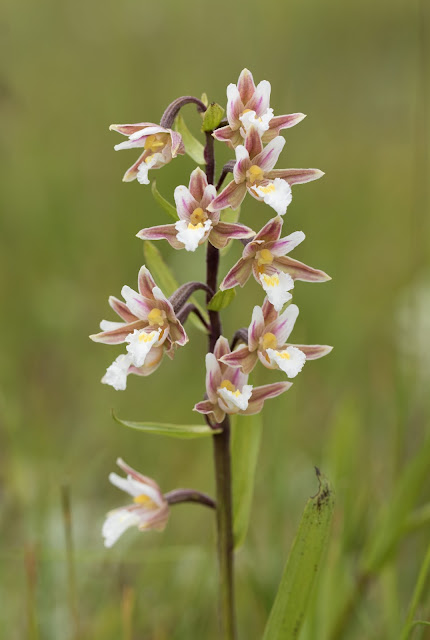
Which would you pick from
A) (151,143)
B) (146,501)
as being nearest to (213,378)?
(146,501)

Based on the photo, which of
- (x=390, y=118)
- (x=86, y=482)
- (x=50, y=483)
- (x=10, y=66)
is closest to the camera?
Result: (x=50, y=483)

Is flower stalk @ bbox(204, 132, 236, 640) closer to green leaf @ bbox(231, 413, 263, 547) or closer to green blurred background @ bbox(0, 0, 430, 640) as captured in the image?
green leaf @ bbox(231, 413, 263, 547)

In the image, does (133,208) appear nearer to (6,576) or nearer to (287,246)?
(6,576)

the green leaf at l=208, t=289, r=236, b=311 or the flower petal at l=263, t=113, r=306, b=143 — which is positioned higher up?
the flower petal at l=263, t=113, r=306, b=143

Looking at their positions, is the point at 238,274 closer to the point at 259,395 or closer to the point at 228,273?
the point at 228,273

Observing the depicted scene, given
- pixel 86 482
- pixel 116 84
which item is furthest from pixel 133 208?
pixel 86 482

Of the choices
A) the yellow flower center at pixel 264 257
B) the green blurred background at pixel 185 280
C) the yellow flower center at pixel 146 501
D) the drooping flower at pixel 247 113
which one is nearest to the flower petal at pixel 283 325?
the yellow flower center at pixel 264 257

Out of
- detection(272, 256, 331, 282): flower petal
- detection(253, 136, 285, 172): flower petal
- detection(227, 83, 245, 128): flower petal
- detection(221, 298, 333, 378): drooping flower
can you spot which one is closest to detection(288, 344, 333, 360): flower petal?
detection(221, 298, 333, 378): drooping flower
